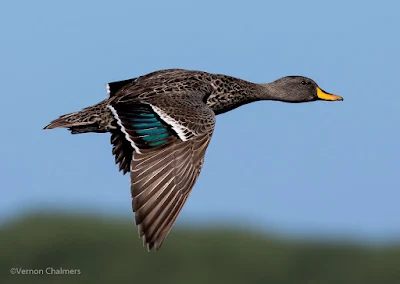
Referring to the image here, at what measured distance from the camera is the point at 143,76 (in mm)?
18016

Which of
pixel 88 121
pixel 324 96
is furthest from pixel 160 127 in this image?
pixel 324 96

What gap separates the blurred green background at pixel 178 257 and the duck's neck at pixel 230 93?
133 feet

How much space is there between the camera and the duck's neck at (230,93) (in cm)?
1781

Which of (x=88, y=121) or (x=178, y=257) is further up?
(x=88, y=121)

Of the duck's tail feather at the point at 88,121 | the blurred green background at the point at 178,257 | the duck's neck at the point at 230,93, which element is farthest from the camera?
the blurred green background at the point at 178,257

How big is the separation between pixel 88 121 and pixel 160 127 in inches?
50.3

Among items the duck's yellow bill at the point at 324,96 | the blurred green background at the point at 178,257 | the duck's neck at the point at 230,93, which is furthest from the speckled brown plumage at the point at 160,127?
the blurred green background at the point at 178,257

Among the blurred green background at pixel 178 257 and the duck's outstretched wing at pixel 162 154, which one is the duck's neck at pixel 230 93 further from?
the blurred green background at pixel 178 257

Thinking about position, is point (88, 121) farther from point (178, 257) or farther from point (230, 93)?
point (178, 257)

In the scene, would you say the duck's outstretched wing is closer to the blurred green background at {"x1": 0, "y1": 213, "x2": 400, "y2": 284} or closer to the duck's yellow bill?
the duck's yellow bill

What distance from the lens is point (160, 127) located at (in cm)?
1577

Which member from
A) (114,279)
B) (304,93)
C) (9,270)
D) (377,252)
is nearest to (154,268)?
(114,279)

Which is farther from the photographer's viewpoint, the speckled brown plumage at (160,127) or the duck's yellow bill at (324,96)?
the duck's yellow bill at (324,96)

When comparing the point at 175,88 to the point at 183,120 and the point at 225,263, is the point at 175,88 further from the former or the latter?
the point at 225,263
